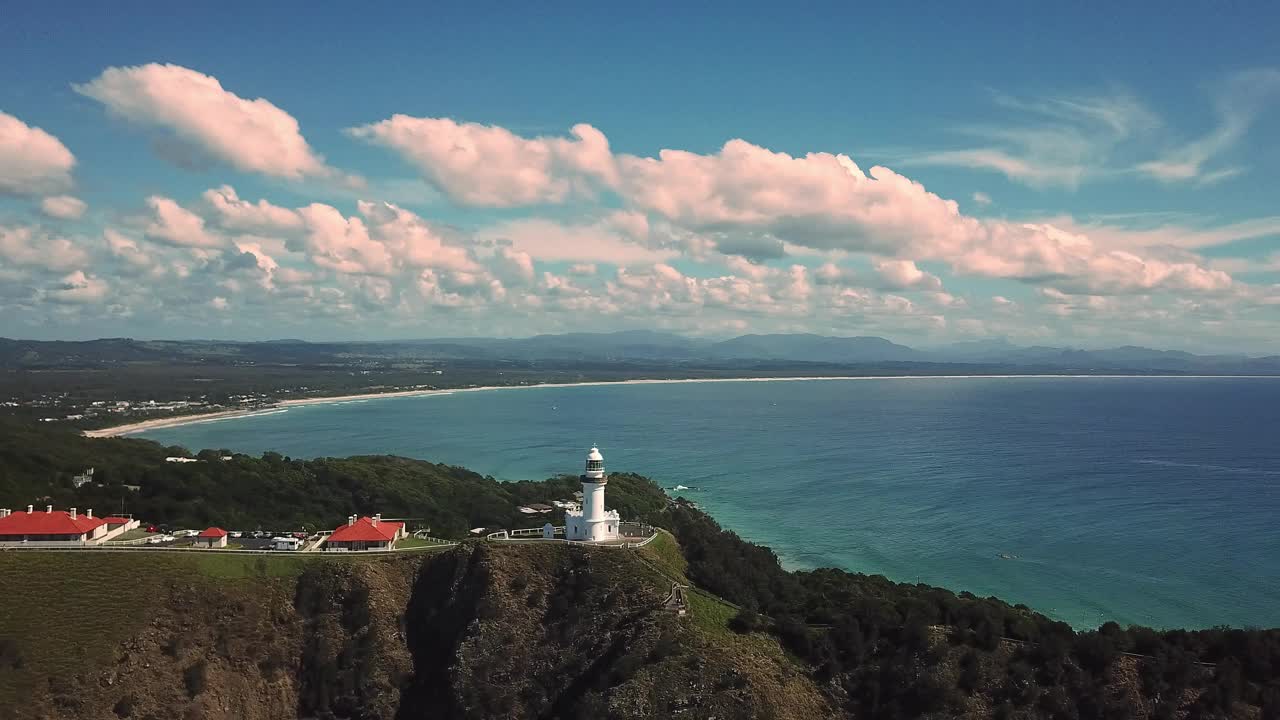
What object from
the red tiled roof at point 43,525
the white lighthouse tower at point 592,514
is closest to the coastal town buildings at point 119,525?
the red tiled roof at point 43,525

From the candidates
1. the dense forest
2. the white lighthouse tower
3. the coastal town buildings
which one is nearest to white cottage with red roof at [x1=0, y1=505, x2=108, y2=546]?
the coastal town buildings

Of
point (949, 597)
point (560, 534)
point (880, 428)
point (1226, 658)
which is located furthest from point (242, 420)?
point (1226, 658)

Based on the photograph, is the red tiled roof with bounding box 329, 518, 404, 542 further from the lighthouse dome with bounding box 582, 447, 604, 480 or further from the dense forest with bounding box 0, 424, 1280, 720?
the lighthouse dome with bounding box 582, 447, 604, 480

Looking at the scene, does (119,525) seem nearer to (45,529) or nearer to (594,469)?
(45,529)

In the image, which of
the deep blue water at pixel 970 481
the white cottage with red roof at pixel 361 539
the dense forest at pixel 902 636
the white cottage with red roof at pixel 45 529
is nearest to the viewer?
the dense forest at pixel 902 636

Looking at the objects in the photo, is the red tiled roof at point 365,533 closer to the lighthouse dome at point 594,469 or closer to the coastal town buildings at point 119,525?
the lighthouse dome at point 594,469

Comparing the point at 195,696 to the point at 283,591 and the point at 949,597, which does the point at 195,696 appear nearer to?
the point at 283,591
